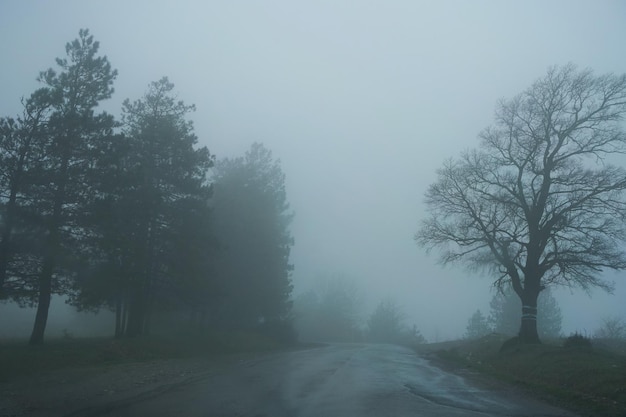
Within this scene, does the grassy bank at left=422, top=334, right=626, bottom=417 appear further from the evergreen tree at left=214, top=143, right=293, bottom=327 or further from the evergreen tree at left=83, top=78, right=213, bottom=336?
the evergreen tree at left=214, top=143, right=293, bottom=327

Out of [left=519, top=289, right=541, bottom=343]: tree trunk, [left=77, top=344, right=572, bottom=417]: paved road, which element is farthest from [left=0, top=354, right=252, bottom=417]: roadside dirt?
[left=519, top=289, right=541, bottom=343]: tree trunk

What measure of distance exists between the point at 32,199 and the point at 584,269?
81.6 ft

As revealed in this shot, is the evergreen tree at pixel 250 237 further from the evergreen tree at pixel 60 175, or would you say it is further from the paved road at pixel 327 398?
the paved road at pixel 327 398

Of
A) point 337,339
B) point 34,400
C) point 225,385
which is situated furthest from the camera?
point 337,339

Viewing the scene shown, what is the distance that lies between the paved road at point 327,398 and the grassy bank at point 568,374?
0.90 metres

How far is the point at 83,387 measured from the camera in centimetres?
1437

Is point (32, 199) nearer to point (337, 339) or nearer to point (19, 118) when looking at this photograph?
point (19, 118)

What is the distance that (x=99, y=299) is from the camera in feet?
90.1

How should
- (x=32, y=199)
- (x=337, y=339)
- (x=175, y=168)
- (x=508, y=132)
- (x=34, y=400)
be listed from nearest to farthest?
(x=34, y=400)
(x=32, y=199)
(x=508, y=132)
(x=175, y=168)
(x=337, y=339)

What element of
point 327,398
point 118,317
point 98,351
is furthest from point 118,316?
point 327,398

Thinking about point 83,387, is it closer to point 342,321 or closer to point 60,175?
Answer: point 60,175

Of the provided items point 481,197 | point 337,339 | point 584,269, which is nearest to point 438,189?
point 481,197

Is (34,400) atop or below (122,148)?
below

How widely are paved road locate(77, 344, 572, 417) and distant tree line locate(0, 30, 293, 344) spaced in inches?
430
